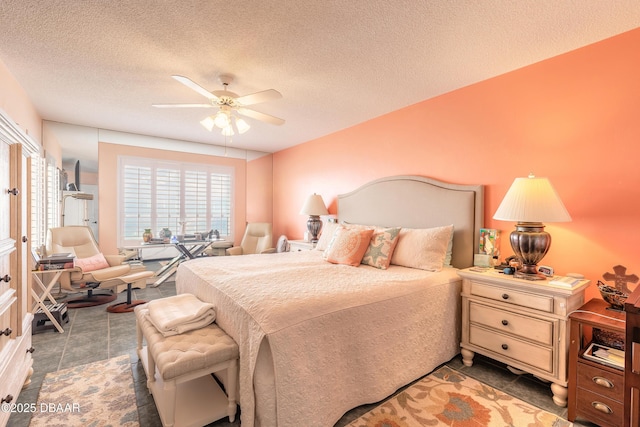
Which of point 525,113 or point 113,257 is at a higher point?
point 525,113

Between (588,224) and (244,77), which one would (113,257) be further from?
(588,224)

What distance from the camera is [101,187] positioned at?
172 inches

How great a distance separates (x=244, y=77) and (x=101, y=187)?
3238 mm

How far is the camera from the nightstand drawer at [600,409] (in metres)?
1.59

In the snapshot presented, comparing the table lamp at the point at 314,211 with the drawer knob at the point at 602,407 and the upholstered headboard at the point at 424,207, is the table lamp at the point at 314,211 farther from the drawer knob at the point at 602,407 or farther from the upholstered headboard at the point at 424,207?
the drawer knob at the point at 602,407

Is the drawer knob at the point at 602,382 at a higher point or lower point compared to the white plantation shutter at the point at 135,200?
lower

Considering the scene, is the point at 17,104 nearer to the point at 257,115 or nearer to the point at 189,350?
the point at 257,115

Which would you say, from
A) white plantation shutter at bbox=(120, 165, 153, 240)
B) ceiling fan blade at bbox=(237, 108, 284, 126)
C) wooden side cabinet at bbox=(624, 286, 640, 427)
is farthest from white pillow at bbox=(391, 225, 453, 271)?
white plantation shutter at bbox=(120, 165, 153, 240)

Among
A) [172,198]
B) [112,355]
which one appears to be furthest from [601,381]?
[172,198]

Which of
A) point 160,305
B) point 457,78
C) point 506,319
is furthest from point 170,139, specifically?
point 506,319

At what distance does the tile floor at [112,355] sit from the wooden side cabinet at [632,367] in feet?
2.06

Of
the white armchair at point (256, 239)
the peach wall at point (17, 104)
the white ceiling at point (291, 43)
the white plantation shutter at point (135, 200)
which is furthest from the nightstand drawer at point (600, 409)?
the white plantation shutter at point (135, 200)

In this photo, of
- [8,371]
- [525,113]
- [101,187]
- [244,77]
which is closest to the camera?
[8,371]

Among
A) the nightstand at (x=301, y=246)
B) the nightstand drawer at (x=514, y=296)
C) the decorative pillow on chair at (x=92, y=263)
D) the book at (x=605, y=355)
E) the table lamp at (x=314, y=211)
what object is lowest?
the book at (x=605, y=355)
